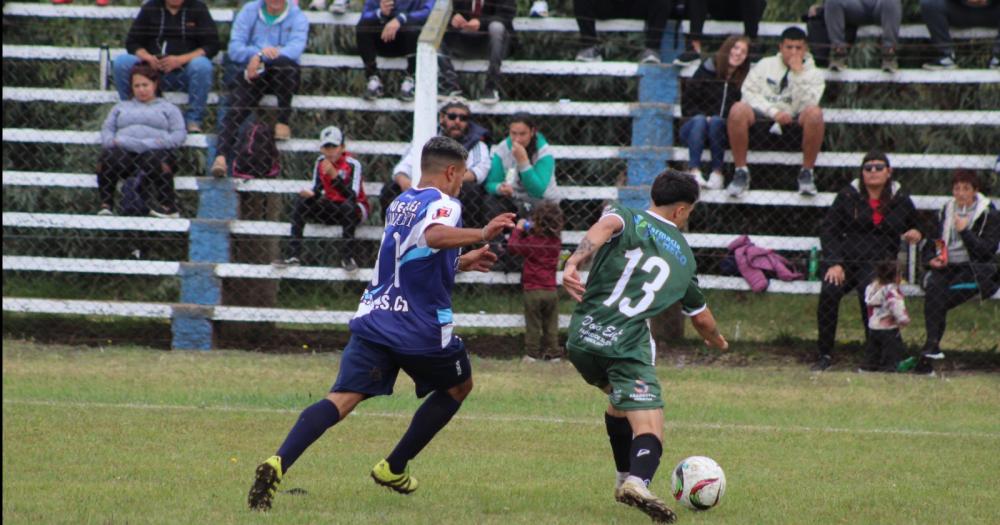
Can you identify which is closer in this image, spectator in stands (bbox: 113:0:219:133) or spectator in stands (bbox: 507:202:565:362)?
spectator in stands (bbox: 507:202:565:362)

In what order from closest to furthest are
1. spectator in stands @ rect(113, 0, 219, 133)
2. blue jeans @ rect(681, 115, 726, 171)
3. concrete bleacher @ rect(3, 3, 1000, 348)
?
1. blue jeans @ rect(681, 115, 726, 171)
2. concrete bleacher @ rect(3, 3, 1000, 348)
3. spectator in stands @ rect(113, 0, 219, 133)

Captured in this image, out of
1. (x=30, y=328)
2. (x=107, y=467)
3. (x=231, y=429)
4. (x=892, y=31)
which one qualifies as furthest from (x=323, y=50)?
(x=107, y=467)

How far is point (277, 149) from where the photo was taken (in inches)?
524

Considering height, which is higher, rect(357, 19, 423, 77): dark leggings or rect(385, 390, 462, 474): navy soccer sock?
rect(357, 19, 423, 77): dark leggings

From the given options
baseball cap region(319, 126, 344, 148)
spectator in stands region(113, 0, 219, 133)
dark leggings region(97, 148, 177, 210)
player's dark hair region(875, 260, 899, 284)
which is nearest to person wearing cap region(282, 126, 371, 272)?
baseball cap region(319, 126, 344, 148)

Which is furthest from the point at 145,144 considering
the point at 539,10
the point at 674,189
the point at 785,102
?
the point at 674,189

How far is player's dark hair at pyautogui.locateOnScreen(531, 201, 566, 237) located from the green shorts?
18.7 feet

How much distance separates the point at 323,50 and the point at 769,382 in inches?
274

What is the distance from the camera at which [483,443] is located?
27.7 feet

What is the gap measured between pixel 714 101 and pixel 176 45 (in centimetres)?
549

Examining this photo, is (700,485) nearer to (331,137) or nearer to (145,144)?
(331,137)

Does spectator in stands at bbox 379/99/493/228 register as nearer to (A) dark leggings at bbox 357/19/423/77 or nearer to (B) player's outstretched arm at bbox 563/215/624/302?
(A) dark leggings at bbox 357/19/423/77

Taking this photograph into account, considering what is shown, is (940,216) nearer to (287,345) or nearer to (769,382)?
(769,382)

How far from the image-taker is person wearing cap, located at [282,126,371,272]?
→ 12484mm
